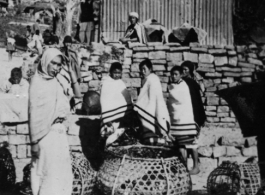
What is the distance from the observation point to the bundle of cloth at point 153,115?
4.70 metres

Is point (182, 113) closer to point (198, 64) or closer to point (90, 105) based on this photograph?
point (90, 105)

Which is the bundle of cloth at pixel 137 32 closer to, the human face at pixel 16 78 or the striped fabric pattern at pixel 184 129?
the human face at pixel 16 78

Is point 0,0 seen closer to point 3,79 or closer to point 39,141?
point 3,79

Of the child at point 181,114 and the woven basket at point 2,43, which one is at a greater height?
the woven basket at point 2,43

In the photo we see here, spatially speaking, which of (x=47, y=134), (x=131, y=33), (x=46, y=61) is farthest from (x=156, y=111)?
(x=131, y=33)

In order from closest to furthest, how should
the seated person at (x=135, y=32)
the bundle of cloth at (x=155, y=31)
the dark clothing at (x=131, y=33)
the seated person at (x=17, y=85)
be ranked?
the seated person at (x=17, y=85) → the seated person at (x=135, y=32) → the dark clothing at (x=131, y=33) → the bundle of cloth at (x=155, y=31)

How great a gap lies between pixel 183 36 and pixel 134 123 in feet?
15.8

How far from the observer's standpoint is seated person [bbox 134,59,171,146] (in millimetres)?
4703

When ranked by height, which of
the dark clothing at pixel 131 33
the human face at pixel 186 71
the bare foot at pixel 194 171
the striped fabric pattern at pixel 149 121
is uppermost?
the dark clothing at pixel 131 33

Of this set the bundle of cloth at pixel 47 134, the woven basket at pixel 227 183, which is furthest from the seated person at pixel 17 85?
the woven basket at pixel 227 183

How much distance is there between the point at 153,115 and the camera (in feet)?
15.6

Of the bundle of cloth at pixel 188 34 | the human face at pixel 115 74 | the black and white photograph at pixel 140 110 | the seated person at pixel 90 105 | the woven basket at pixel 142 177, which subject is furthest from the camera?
the bundle of cloth at pixel 188 34

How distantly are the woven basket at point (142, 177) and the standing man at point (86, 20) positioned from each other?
338 inches

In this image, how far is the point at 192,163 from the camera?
5.99 meters
